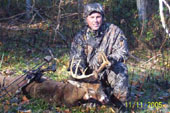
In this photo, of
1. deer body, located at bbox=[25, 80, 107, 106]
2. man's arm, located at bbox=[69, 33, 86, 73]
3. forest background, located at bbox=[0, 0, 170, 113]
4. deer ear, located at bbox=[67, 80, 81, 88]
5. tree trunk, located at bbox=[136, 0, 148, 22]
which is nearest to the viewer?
deer body, located at bbox=[25, 80, 107, 106]

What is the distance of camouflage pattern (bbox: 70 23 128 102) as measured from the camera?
517 centimetres

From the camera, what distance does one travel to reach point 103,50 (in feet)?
17.8

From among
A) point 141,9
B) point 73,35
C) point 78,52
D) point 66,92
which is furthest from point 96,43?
point 141,9

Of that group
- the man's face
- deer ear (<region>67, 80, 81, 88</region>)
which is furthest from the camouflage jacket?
deer ear (<region>67, 80, 81, 88</region>)

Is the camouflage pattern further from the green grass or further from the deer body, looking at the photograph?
the green grass

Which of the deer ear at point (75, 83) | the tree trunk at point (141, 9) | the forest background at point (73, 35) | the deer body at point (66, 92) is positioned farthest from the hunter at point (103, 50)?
the tree trunk at point (141, 9)

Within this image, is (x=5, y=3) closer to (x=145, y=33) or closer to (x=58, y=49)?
(x=58, y=49)

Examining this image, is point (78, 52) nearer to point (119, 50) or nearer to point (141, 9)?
point (119, 50)

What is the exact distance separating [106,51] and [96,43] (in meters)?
0.25

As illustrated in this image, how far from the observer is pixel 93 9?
17.4ft

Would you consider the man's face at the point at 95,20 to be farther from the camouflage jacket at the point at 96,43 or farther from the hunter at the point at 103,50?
the camouflage jacket at the point at 96,43

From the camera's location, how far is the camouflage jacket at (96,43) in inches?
213

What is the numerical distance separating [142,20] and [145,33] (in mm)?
633

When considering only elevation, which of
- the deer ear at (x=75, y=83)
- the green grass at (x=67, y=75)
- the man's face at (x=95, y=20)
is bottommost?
the green grass at (x=67, y=75)
